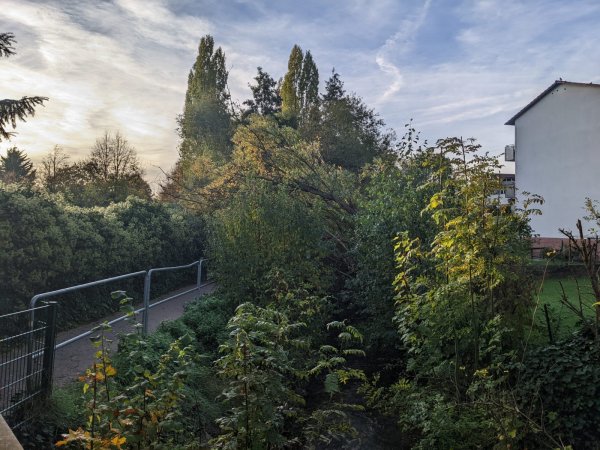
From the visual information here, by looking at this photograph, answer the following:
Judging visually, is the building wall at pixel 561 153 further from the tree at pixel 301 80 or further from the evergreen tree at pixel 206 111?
the tree at pixel 301 80

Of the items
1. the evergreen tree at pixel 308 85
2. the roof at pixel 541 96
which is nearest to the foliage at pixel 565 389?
the roof at pixel 541 96

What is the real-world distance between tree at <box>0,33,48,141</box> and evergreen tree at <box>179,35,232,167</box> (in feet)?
55.1

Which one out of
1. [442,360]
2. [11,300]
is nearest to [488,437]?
[442,360]

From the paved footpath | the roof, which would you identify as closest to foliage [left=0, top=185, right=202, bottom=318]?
the paved footpath

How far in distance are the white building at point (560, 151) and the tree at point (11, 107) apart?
2375 centimetres

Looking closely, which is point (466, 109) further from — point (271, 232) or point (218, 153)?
point (218, 153)

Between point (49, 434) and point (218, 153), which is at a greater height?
point (218, 153)

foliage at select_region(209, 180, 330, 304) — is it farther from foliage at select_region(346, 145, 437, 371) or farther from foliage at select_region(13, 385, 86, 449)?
foliage at select_region(13, 385, 86, 449)

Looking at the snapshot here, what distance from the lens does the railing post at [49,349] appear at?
5.34m

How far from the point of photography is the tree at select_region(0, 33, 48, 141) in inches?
551

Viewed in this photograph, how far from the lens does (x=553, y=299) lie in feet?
41.5

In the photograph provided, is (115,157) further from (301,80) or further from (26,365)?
(26,365)

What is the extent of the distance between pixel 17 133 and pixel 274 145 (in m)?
7.22

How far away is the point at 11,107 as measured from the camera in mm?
14008
